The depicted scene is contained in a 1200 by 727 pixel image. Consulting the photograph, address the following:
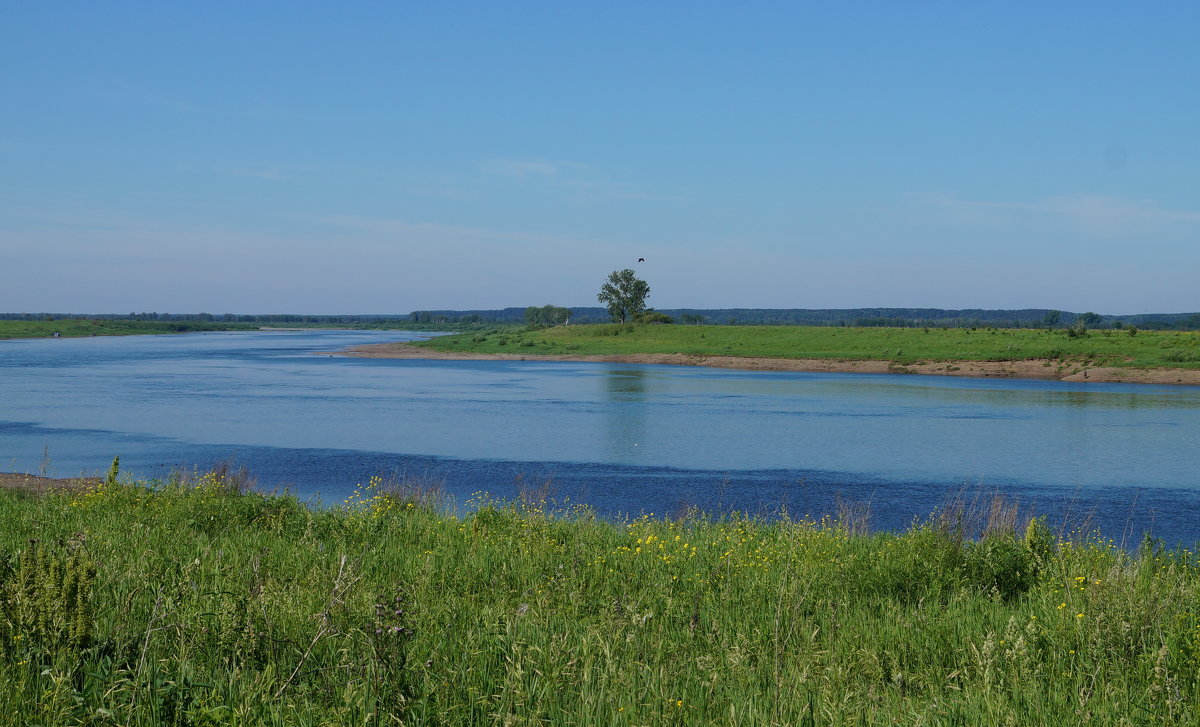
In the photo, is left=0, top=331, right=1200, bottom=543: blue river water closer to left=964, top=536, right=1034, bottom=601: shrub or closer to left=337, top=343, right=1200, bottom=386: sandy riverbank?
left=337, top=343, right=1200, bottom=386: sandy riverbank

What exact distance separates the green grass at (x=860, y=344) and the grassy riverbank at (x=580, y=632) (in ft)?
216

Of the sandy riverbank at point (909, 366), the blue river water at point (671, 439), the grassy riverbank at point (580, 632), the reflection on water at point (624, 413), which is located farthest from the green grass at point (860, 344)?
the grassy riverbank at point (580, 632)

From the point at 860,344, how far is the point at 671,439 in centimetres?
5494

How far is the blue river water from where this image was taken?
2192 cm

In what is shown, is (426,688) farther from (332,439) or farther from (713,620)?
(332,439)

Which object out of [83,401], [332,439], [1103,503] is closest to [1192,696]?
[1103,503]

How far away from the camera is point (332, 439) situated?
105 ft

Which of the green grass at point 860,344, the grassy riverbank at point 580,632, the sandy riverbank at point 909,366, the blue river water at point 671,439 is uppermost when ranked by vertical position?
the green grass at point 860,344

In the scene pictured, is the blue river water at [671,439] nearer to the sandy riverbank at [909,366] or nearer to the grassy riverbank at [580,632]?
the sandy riverbank at [909,366]

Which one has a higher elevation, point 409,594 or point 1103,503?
point 409,594

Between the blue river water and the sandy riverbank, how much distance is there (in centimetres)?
440

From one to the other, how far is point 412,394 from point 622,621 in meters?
47.9

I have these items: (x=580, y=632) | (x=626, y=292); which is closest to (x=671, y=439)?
(x=580, y=632)

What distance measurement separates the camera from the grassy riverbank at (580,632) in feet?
15.6
